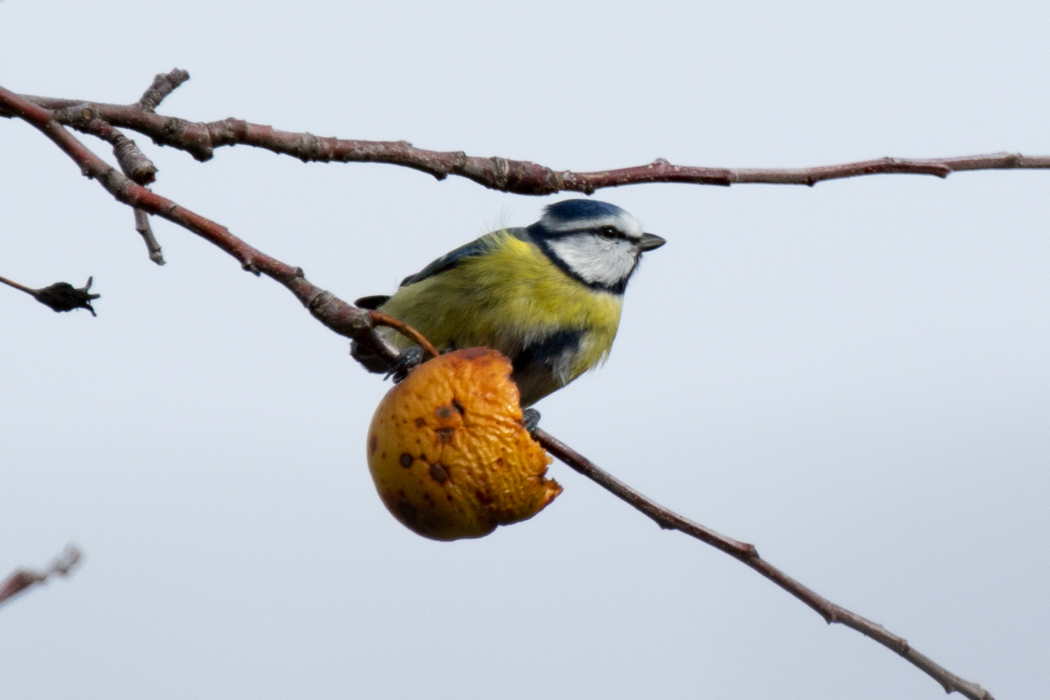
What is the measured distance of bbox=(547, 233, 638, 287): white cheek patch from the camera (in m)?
3.24

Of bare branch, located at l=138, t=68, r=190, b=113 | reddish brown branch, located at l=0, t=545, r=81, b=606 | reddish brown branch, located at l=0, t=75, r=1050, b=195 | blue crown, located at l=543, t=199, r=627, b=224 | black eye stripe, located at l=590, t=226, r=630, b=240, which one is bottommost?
black eye stripe, located at l=590, t=226, r=630, b=240

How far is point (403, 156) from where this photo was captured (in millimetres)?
1700

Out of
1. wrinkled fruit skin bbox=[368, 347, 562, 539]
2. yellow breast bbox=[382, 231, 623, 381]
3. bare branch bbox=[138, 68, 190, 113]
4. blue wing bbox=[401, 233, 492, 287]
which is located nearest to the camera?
wrinkled fruit skin bbox=[368, 347, 562, 539]

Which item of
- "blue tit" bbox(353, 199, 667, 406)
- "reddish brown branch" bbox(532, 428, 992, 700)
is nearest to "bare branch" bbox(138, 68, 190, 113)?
"reddish brown branch" bbox(532, 428, 992, 700)

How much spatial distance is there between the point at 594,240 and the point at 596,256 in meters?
0.09

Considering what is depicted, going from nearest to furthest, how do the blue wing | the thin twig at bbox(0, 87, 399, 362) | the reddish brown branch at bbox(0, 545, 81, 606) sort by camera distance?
1. the reddish brown branch at bbox(0, 545, 81, 606)
2. the thin twig at bbox(0, 87, 399, 362)
3. the blue wing

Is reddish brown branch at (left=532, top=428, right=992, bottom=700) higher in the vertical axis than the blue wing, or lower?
lower

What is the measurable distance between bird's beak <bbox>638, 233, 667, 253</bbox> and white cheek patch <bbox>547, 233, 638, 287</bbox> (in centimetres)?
4

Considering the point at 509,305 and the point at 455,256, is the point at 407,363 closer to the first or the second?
the point at 509,305

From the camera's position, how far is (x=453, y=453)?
5.22ft

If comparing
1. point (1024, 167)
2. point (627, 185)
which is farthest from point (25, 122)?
point (1024, 167)

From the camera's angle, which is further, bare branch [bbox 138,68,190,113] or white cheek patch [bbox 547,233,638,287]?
white cheek patch [bbox 547,233,638,287]

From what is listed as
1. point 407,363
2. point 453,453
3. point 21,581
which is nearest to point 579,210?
point 407,363

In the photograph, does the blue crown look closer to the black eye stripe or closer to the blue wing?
the black eye stripe
